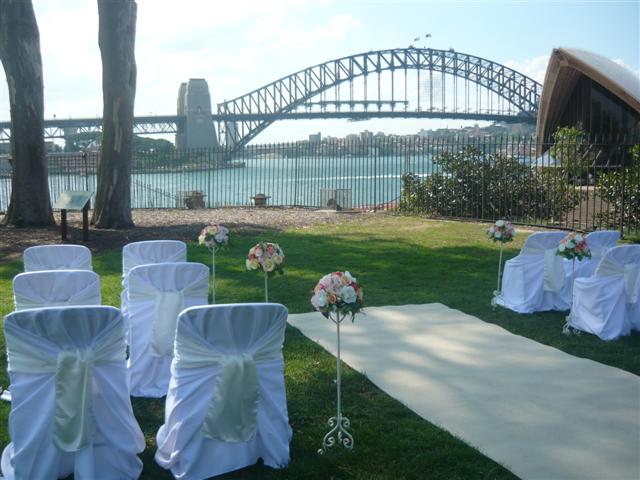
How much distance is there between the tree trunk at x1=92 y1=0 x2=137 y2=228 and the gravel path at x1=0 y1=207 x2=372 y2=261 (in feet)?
1.92

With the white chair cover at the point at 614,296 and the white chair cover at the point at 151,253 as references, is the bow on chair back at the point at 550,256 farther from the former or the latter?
the white chair cover at the point at 151,253

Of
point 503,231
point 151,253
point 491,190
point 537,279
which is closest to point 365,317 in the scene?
point 503,231

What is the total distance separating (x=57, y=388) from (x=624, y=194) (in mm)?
13643

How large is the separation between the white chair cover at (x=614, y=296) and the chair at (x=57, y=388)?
5122 millimetres

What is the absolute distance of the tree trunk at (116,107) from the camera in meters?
15.6

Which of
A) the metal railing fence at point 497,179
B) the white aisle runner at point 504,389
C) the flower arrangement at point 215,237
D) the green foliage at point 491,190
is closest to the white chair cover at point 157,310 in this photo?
the white aisle runner at point 504,389

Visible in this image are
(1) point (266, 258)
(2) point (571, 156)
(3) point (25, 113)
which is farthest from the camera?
(2) point (571, 156)

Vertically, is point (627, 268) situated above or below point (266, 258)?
below

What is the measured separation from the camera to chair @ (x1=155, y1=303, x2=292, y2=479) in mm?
4316

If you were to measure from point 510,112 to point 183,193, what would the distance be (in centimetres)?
4017

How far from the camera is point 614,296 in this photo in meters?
7.58

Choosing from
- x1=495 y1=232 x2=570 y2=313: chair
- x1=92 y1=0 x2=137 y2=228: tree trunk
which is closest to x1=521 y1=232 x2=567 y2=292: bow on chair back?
x1=495 y1=232 x2=570 y2=313: chair

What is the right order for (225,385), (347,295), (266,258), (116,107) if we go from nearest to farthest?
(225,385), (347,295), (266,258), (116,107)

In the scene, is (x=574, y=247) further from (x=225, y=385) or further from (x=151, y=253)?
(x=225, y=385)
